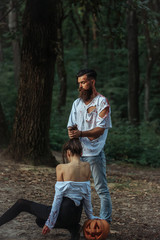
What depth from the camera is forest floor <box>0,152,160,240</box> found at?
5.21 meters

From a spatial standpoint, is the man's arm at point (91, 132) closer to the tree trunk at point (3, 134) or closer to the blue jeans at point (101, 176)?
the blue jeans at point (101, 176)

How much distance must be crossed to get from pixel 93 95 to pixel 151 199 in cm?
351

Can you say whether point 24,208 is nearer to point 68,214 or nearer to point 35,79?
point 68,214

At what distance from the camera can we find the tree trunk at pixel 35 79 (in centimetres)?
917

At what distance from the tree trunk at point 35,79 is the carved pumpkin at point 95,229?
493 cm

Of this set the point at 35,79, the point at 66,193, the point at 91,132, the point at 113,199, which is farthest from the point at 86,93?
the point at 35,79

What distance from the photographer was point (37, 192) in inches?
296

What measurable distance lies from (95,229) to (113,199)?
2.91m

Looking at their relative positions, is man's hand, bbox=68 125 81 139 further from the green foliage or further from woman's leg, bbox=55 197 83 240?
the green foliage

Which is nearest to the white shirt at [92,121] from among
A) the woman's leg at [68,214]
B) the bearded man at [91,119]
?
the bearded man at [91,119]

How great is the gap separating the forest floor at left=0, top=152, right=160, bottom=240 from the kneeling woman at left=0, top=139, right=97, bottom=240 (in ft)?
1.79

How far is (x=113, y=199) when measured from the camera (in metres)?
7.49

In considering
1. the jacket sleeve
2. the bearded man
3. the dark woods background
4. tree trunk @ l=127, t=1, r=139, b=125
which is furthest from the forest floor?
tree trunk @ l=127, t=1, r=139, b=125

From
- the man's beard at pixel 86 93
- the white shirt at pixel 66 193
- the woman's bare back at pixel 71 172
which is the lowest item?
the white shirt at pixel 66 193
